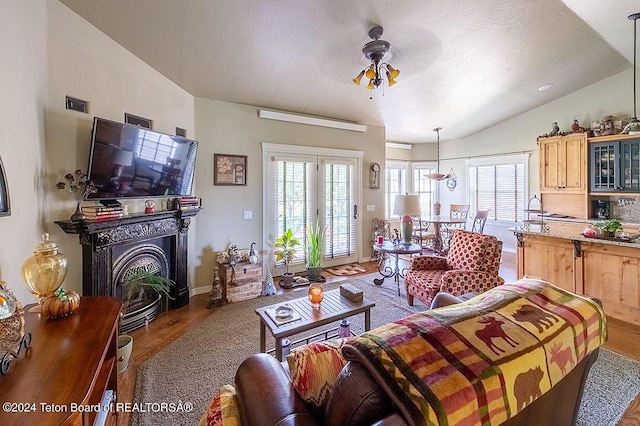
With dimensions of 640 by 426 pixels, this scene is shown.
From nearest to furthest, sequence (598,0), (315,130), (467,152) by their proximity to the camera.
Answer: (598,0), (315,130), (467,152)

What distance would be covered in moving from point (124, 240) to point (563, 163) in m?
6.89

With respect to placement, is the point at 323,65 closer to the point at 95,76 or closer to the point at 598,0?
the point at 95,76

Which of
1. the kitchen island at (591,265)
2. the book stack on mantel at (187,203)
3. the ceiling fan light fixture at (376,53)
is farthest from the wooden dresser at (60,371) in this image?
the kitchen island at (591,265)

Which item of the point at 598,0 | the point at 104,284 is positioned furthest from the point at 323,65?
the point at 104,284

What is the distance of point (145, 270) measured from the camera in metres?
3.11

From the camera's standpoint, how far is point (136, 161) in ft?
9.04

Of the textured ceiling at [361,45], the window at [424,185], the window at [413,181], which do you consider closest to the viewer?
the textured ceiling at [361,45]

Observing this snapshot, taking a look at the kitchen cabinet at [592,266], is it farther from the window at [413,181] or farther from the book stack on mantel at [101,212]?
the book stack on mantel at [101,212]

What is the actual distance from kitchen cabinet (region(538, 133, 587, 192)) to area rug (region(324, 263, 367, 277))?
3.92 meters

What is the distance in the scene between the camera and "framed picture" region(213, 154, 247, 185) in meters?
4.11

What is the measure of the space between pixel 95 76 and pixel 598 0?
5055mm

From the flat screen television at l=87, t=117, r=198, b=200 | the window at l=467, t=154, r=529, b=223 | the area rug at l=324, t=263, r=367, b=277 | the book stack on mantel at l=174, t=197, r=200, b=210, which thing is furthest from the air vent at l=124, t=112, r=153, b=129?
the window at l=467, t=154, r=529, b=223

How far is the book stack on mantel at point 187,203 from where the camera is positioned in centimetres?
347

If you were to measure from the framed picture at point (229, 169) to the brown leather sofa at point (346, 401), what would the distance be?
3.29 meters
